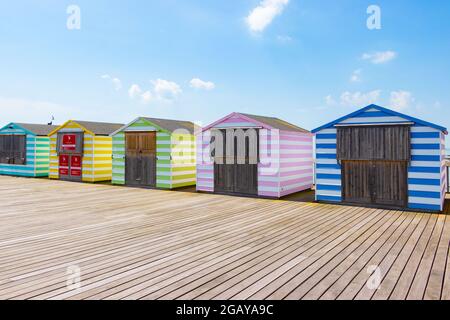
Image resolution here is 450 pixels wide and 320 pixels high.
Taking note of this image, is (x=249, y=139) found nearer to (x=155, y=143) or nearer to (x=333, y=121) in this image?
(x=333, y=121)

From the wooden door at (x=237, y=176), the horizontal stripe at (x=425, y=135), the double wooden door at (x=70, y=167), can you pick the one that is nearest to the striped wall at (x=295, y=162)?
the wooden door at (x=237, y=176)

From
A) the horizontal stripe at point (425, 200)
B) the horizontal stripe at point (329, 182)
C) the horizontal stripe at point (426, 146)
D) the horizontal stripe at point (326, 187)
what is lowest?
the horizontal stripe at point (425, 200)

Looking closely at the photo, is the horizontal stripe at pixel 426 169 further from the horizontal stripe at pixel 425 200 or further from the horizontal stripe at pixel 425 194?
the horizontal stripe at pixel 425 200

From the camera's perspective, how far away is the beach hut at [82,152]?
60.0 feet

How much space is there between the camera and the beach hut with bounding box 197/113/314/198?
42.3 feet

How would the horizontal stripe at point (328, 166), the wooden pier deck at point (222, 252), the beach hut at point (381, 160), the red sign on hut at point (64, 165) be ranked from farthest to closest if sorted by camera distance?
the red sign on hut at point (64, 165), the horizontal stripe at point (328, 166), the beach hut at point (381, 160), the wooden pier deck at point (222, 252)

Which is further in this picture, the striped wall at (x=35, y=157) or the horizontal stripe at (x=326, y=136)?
the striped wall at (x=35, y=157)

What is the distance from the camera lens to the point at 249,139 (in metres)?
13.3

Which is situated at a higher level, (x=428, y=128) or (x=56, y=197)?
(x=428, y=128)

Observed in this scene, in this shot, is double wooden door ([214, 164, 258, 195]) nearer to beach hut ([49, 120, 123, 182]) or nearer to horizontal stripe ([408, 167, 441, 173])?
horizontal stripe ([408, 167, 441, 173])


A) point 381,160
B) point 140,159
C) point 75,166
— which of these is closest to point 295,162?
→ point 381,160

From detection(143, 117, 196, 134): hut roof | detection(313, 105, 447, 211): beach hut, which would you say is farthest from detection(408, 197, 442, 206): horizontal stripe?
detection(143, 117, 196, 134): hut roof

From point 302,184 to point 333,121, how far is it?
4.11 meters

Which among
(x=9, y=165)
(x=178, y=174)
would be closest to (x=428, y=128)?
(x=178, y=174)
